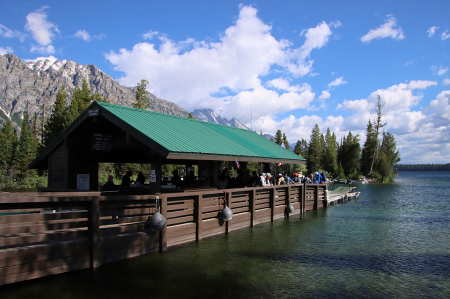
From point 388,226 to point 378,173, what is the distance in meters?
70.4

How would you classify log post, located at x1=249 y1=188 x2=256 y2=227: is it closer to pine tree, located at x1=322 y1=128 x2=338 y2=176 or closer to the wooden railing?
the wooden railing

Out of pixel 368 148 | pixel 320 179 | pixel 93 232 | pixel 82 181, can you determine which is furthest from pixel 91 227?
pixel 368 148

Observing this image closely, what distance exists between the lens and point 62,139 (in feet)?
42.6

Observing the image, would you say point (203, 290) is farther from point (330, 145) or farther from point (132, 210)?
point (330, 145)

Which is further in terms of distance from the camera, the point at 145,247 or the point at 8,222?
the point at 145,247

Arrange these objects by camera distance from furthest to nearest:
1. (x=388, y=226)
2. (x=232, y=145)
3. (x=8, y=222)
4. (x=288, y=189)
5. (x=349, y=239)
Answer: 1. (x=288, y=189)
2. (x=388, y=226)
3. (x=232, y=145)
4. (x=349, y=239)
5. (x=8, y=222)

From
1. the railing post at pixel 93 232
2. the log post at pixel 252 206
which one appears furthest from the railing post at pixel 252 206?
the railing post at pixel 93 232

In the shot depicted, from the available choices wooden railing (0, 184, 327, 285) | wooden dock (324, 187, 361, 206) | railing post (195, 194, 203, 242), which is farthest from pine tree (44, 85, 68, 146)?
railing post (195, 194, 203, 242)

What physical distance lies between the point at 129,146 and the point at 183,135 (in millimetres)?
2012

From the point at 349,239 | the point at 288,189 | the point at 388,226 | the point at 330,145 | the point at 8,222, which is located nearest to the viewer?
the point at 8,222

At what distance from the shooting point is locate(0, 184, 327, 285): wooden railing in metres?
6.77

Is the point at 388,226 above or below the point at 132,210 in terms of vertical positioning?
below

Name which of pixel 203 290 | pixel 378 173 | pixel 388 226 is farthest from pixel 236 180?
pixel 378 173

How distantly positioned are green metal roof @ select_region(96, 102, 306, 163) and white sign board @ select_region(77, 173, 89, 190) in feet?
10.3
